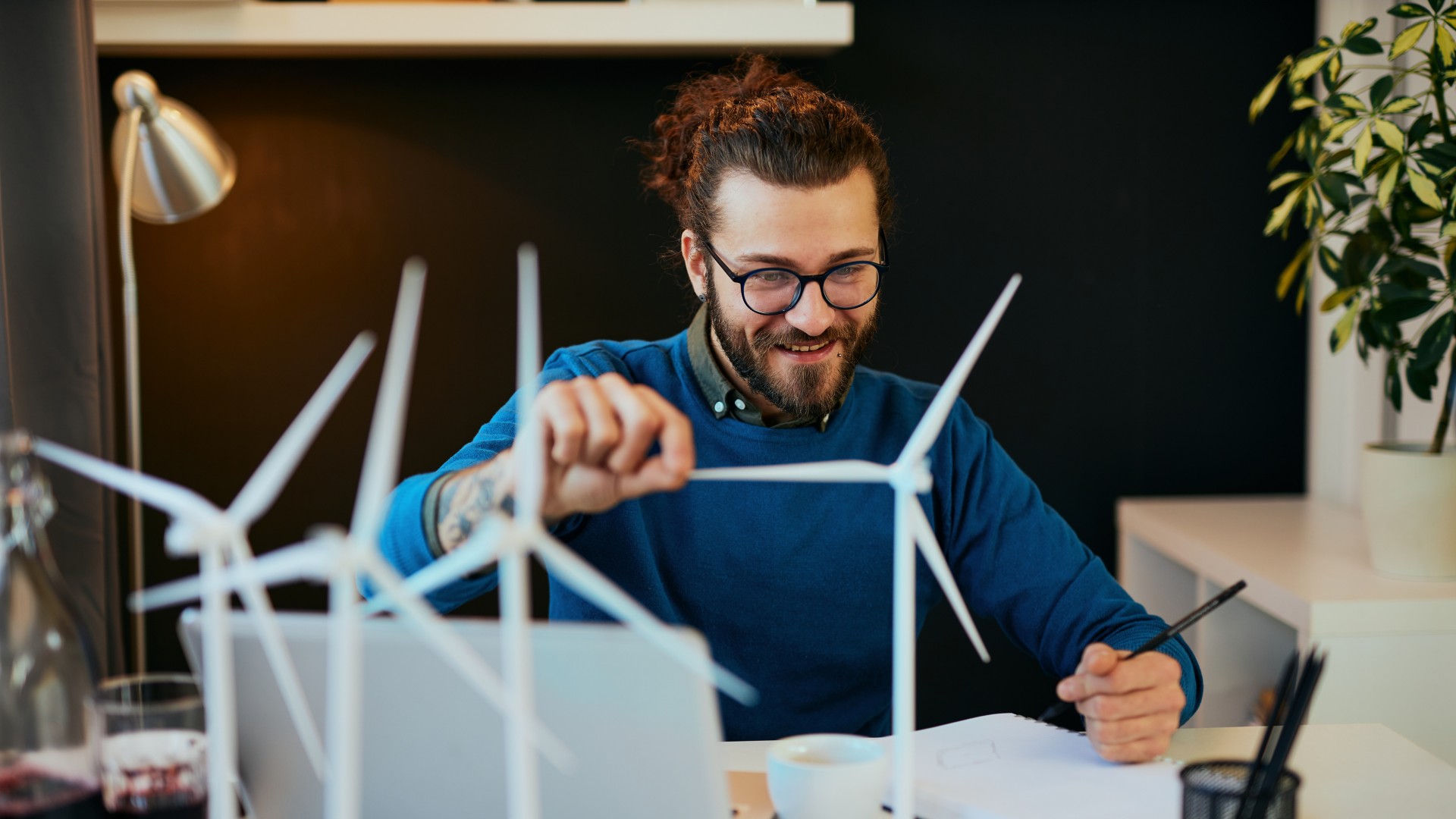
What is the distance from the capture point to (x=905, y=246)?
2.78m

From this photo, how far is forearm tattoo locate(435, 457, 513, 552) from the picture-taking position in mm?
1059

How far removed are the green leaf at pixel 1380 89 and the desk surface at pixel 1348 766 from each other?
1.04m

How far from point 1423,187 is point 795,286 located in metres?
1.01

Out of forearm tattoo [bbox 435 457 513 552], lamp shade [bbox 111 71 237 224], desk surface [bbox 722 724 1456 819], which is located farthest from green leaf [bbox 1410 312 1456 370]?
lamp shade [bbox 111 71 237 224]

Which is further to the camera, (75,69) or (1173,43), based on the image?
(1173,43)

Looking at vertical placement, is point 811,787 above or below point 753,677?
above

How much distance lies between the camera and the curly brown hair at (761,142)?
5.10 feet

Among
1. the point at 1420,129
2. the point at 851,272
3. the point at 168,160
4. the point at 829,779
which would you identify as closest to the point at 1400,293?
the point at 1420,129

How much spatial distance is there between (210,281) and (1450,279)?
2.39 meters

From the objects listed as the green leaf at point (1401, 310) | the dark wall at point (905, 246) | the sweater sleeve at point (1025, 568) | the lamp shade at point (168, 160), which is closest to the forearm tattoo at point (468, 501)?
the sweater sleeve at point (1025, 568)

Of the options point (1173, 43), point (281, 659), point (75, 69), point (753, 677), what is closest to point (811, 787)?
point (281, 659)

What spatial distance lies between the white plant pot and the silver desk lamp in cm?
203

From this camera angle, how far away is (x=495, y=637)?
2.29 feet

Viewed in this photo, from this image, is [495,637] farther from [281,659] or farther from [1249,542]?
[1249,542]
